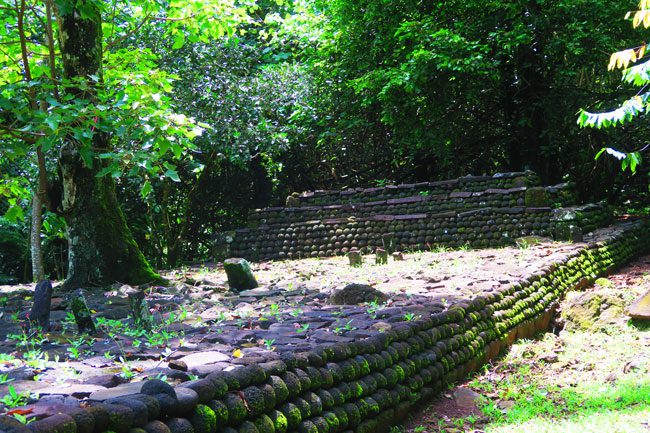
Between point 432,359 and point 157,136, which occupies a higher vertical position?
point 157,136

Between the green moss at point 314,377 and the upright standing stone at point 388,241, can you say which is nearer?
the green moss at point 314,377

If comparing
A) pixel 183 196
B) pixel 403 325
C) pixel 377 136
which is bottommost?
pixel 403 325

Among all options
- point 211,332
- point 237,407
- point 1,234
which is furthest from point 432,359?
point 1,234

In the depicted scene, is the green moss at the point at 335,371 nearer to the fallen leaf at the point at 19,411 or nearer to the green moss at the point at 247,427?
the green moss at the point at 247,427

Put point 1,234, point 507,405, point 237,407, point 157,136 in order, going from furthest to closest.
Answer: point 1,234 → point 157,136 → point 507,405 → point 237,407

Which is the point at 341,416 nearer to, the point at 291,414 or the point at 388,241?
the point at 291,414

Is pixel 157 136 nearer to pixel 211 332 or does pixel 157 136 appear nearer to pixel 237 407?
pixel 211 332

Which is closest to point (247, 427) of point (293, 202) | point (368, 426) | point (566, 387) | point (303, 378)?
point (303, 378)

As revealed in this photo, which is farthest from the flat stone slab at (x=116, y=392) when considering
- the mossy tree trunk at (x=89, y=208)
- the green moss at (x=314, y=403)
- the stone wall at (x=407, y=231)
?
the stone wall at (x=407, y=231)

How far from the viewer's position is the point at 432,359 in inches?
227

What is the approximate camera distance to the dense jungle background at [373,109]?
15.2m

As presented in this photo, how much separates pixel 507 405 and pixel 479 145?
42.5 ft

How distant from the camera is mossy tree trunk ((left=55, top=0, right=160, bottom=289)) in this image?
883 cm

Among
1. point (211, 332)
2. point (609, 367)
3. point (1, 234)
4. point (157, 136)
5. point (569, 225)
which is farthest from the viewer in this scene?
point (1, 234)
